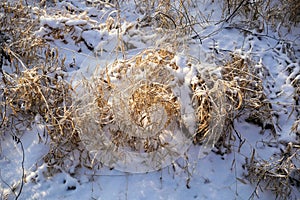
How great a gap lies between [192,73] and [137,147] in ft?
2.03

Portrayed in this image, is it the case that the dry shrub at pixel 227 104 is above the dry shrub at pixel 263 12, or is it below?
below

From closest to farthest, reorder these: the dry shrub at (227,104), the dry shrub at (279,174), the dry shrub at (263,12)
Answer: the dry shrub at (279,174)
the dry shrub at (227,104)
the dry shrub at (263,12)

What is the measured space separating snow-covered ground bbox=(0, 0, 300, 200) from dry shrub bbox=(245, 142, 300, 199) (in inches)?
1.4

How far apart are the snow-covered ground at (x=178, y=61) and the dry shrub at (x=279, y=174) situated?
0.03 metres

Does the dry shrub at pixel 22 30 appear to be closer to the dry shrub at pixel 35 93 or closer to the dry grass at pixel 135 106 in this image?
the dry shrub at pixel 35 93

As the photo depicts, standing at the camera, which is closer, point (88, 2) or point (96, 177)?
point (96, 177)

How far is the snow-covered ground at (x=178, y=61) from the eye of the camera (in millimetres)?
2629

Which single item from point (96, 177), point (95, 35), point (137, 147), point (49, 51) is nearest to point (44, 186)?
point (96, 177)

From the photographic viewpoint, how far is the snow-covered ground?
2629 mm

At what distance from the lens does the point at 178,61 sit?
2912 millimetres

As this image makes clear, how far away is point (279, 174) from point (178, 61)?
3.27 ft

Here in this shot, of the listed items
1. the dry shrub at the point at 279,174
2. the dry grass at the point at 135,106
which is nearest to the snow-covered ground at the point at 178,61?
the dry shrub at the point at 279,174

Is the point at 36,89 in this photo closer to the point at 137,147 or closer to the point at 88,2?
the point at 137,147

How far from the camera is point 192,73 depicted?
2838 millimetres
